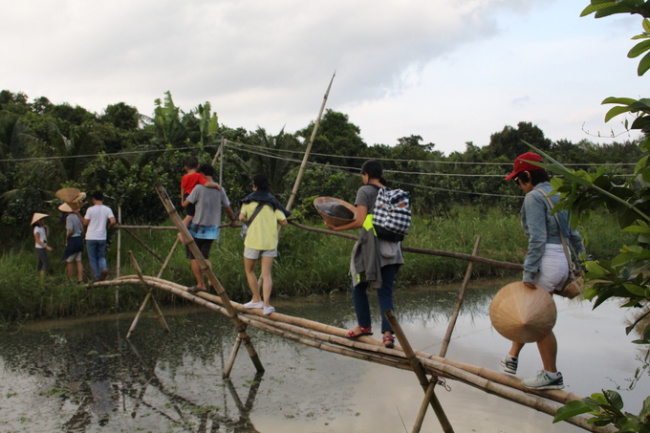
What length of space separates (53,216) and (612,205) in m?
10.7

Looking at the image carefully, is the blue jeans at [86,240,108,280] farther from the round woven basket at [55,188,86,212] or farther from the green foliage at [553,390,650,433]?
the green foliage at [553,390,650,433]

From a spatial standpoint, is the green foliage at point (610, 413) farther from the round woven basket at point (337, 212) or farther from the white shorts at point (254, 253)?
the white shorts at point (254, 253)

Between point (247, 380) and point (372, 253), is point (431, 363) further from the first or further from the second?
point (247, 380)

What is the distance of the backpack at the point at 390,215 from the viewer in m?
3.91

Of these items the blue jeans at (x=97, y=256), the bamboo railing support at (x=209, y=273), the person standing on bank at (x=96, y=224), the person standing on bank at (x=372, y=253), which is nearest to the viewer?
the person standing on bank at (x=372, y=253)

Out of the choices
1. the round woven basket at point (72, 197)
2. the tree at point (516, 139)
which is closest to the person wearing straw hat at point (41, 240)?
the round woven basket at point (72, 197)

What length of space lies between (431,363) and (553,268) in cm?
92

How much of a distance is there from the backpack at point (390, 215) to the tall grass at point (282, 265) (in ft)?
18.1

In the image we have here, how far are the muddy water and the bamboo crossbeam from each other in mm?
614

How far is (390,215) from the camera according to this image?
391 centimetres

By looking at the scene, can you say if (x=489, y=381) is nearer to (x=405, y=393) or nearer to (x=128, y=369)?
(x=405, y=393)

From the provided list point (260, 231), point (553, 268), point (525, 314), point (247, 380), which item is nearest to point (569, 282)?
point (553, 268)

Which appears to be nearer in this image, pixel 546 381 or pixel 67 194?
pixel 546 381

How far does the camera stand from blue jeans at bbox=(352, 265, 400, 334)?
3977mm
